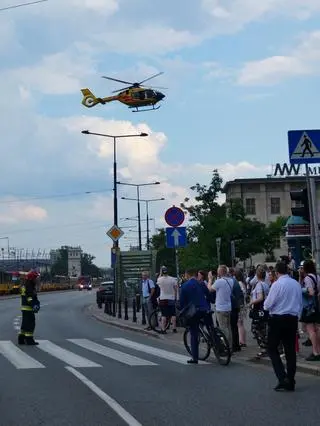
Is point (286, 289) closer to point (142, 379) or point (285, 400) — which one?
point (285, 400)

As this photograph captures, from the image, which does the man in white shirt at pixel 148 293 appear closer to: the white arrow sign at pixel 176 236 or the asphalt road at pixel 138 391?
the white arrow sign at pixel 176 236

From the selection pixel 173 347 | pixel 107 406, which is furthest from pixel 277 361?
pixel 173 347

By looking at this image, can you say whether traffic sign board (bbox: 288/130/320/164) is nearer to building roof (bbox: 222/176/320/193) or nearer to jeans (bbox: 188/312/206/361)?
jeans (bbox: 188/312/206/361)

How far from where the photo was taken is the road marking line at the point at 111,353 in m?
14.6

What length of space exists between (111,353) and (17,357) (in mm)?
2068

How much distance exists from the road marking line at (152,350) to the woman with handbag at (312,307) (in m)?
2.33

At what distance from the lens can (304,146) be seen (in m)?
12.9

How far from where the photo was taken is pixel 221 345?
46.5ft

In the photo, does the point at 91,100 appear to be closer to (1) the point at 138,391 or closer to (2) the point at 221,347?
(2) the point at 221,347

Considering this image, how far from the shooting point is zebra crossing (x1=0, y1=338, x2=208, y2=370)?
1423cm

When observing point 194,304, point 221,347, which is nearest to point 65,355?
point 194,304

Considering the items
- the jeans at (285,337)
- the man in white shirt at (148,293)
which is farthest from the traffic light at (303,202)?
the man in white shirt at (148,293)

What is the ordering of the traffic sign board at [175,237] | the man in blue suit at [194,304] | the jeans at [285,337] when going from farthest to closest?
the traffic sign board at [175,237]
the man in blue suit at [194,304]
the jeans at [285,337]

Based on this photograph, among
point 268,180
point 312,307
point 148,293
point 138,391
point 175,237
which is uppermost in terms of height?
point 268,180
